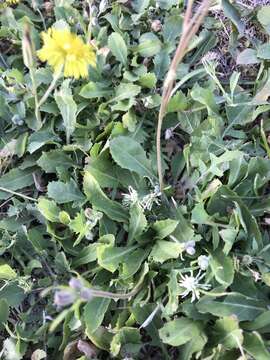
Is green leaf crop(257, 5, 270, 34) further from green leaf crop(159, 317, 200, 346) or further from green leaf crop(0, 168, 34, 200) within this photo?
green leaf crop(159, 317, 200, 346)

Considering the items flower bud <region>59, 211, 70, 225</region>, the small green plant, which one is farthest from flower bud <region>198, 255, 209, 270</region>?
flower bud <region>59, 211, 70, 225</region>

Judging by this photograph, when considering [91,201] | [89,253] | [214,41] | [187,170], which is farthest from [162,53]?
[89,253]

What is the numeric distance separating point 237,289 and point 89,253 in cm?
52

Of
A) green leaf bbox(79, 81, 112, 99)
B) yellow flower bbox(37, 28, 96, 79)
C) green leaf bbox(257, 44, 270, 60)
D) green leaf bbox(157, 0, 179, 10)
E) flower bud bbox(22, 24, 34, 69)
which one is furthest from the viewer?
green leaf bbox(157, 0, 179, 10)

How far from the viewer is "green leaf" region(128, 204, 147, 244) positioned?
1.87m

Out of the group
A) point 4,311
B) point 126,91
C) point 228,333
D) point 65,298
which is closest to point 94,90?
point 126,91

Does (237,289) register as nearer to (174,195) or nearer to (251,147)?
(174,195)

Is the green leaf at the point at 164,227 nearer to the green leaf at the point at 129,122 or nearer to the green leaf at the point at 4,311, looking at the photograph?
the green leaf at the point at 129,122

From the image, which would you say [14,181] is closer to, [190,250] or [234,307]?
[190,250]

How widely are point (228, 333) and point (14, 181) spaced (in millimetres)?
971

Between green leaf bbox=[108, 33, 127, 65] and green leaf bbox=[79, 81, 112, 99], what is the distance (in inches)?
5.2

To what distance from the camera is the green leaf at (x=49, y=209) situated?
6.39 feet

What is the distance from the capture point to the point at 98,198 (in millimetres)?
1940

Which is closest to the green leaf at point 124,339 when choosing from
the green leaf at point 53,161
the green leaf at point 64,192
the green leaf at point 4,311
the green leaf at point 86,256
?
the green leaf at point 86,256
